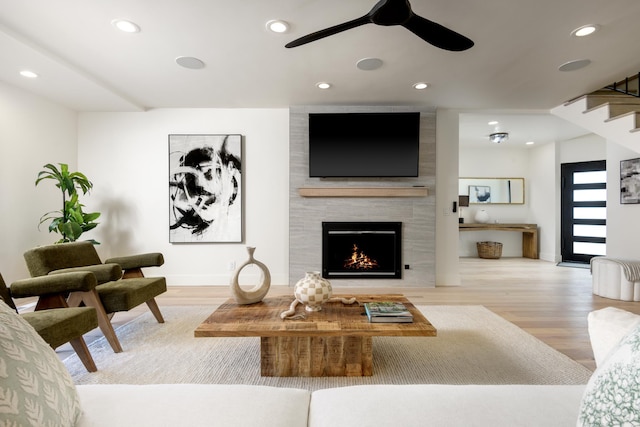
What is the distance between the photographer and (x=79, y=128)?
449cm

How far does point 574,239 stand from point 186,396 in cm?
769

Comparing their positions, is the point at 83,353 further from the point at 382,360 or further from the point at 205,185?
the point at 205,185

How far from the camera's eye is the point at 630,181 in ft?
14.3

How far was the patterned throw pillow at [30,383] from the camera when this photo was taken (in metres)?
0.63

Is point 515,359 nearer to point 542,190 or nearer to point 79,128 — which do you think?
point 79,128

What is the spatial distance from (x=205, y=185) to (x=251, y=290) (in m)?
2.53

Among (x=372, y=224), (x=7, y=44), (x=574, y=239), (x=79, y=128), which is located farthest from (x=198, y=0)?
(x=574, y=239)

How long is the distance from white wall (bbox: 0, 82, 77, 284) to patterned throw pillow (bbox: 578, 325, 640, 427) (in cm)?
478

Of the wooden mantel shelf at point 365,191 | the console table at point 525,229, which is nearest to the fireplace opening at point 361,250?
the wooden mantel shelf at point 365,191

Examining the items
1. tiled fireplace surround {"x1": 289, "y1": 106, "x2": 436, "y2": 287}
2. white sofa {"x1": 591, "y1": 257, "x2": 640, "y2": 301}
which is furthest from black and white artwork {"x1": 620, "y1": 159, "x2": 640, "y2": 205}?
tiled fireplace surround {"x1": 289, "y1": 106, "x2": 436, "y2": 287}

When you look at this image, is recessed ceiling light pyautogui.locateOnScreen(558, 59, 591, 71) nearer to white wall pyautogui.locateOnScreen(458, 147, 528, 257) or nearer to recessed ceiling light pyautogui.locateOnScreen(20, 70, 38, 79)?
white wall pyautogui.locateOnScreen(458, 147, 528, 257)

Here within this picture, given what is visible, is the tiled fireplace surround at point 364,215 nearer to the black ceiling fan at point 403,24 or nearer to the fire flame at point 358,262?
the fire flame at point 358,262

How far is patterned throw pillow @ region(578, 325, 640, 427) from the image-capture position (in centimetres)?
58

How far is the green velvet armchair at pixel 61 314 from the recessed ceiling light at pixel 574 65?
4.28m
